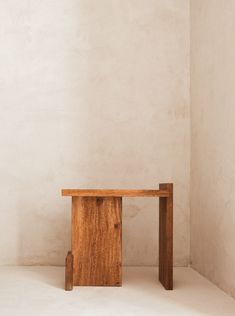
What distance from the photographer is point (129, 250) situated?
2525mm

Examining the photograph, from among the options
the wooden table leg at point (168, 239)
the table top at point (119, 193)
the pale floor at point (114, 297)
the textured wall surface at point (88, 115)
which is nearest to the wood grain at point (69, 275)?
the pale floor at point (114, 297)

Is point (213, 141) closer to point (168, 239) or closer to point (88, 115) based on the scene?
point (168, 239)

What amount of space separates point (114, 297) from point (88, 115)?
105 centimetres

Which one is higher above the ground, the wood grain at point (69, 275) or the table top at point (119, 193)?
the table top at point (119, 193)

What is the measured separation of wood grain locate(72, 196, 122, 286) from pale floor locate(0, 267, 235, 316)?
0.22 feet

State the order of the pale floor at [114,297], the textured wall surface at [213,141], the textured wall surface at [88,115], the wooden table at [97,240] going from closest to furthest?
the pale floor at [114,297] → the textured wall surface at [213,141] → the wooden table at [97,240] → the textured wall surface at [88,115]

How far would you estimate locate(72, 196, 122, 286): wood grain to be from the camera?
6.73 feet

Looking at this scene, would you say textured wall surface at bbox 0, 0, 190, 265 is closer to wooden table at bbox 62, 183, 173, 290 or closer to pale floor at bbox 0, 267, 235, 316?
pale floor at bbox 0, 267, 235, 316

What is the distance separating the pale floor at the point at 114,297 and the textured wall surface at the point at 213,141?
12 cm

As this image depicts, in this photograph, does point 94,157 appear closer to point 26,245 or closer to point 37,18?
point 26,245

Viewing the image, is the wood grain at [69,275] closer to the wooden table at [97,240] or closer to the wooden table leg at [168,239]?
the wooden table at [97,240]

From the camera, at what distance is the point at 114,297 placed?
1844 mm

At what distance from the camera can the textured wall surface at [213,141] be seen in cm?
189

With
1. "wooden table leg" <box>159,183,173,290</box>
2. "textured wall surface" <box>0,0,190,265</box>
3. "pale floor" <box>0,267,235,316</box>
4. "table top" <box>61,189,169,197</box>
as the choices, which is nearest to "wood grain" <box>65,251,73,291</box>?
"pale floor" <box>0,267,235,316</box>
